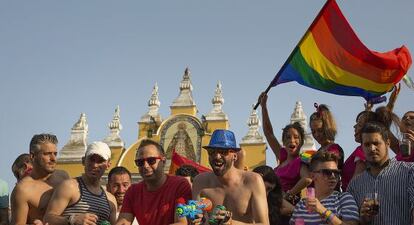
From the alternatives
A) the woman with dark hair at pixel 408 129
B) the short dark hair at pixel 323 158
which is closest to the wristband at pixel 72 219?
the short dark hair at pixel 323 158

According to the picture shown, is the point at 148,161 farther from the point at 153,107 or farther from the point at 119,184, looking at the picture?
the point at 153,107

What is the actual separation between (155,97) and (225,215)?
22951mm

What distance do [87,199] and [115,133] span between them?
865 inches

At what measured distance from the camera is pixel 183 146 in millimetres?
23906

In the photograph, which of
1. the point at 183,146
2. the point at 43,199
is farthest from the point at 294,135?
the point at 183,146

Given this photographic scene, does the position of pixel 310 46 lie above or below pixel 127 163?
above

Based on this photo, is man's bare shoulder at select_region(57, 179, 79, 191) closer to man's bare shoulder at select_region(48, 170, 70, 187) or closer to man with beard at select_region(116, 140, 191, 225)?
man's bare shoulder at select_region(48, 170, 70, 187)

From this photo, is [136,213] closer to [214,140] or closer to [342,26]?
[214,140]

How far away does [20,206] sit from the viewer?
4.17 m

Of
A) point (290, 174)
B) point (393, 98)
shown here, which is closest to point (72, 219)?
point (290, 174)

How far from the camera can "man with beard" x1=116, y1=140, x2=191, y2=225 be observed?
154 inches

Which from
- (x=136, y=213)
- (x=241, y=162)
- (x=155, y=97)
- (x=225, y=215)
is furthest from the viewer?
(x=155, y=97)

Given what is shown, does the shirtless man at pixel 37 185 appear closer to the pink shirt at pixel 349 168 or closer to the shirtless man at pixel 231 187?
the shirtless man at pixel 231 187

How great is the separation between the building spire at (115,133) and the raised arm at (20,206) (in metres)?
21.1
